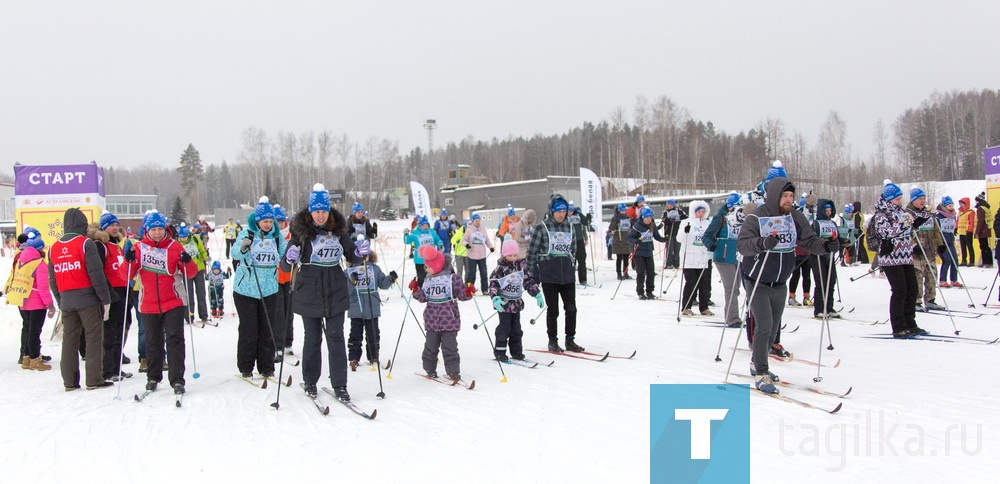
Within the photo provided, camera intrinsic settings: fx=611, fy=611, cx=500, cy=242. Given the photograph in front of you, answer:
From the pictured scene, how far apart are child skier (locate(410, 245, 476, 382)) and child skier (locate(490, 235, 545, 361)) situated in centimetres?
68

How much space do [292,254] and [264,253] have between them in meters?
1.27

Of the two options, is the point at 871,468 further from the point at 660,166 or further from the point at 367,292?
the point at 660,166

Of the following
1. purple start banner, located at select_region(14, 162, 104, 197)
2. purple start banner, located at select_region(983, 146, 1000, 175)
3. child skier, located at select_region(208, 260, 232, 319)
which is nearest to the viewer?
purple start banner, located at select_region(14, 162, 104, 197)

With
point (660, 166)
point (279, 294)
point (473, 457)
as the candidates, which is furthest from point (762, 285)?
point (660, 166)

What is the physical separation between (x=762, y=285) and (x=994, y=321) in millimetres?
5463

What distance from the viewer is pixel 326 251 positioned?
5.44m

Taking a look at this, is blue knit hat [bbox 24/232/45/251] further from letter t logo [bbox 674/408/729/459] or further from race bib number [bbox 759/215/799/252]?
race bib number [bbox 759/215/799/252]

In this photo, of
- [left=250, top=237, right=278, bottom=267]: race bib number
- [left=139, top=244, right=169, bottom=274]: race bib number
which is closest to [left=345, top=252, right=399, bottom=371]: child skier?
[left=250, top=237, right=278, bottom=267]: race bib number

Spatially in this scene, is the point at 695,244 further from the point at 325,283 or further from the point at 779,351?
the point at 325,283

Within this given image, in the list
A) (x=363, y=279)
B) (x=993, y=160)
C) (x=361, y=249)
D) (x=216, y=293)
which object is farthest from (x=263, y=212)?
(x=993, y=160)

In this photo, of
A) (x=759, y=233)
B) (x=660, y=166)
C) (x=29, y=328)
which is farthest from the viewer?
(x=660, y=166)

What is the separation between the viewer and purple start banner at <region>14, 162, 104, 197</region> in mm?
11078

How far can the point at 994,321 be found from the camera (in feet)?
28.3

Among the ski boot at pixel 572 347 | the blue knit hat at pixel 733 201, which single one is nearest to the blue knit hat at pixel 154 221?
the ski boot at pixel 572 347
